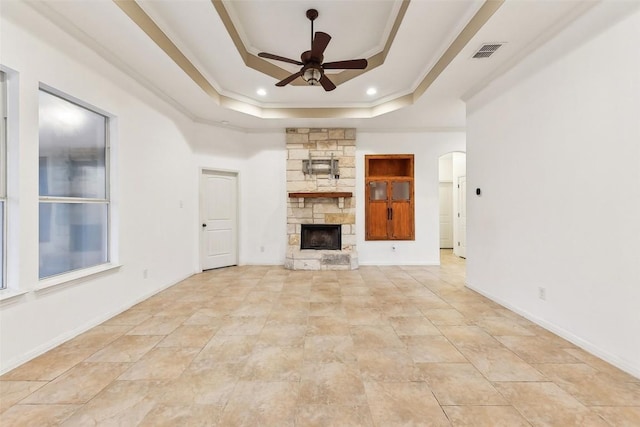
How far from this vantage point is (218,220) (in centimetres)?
553

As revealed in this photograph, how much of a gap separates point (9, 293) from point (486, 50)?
190 inches

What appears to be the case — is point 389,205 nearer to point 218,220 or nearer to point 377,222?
point 377,222

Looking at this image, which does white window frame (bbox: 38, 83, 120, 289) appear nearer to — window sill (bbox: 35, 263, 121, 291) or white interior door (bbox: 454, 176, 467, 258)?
window sill (bbox: 35, 263, 121, 291)

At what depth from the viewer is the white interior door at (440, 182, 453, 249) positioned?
8.19m

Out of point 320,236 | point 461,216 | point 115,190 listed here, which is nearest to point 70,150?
point 115,190

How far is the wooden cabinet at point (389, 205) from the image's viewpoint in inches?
229

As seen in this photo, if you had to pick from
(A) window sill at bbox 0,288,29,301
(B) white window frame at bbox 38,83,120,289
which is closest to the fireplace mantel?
(B) white window frame at bbox 38,83,120,289

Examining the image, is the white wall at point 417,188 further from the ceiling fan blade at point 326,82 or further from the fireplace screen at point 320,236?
the ceiling fan blade at point 326,82

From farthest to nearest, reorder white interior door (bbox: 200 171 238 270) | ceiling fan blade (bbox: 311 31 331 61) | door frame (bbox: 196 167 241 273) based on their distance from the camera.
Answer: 1. white interior door (bbox: 200 171 238 270)
2. door frame (bbox: 196 167 241 273)
3. ceiling fan blade (bbox: 311 31 331 61)

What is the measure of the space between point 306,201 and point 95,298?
375 cm

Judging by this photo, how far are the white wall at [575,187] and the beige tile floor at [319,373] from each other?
32 centimetres

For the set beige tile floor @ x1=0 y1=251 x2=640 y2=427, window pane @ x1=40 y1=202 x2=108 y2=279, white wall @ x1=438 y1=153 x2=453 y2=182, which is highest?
white wall @ x1=438 y1=153 x2=453 y2=182

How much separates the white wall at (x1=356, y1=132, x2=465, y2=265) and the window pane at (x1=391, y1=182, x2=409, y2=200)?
7.6 inches

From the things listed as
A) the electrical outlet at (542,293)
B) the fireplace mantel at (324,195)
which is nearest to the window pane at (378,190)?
the fireplace mantel at (324,195)
